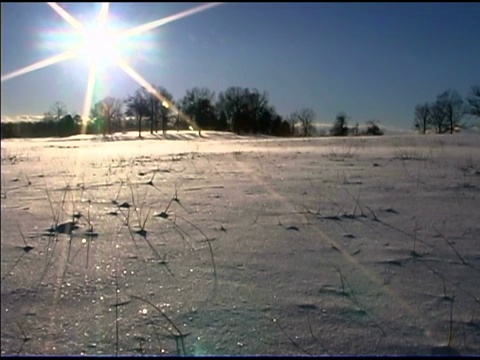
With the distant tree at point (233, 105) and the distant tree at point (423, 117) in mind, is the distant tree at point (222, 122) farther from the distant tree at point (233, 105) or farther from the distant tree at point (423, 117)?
the distant tree at point (423, 117)

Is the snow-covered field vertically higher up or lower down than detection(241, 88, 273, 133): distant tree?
lower down

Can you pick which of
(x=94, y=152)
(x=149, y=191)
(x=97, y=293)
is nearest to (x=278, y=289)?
(x=97, y=293)

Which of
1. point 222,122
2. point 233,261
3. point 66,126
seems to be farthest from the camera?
point 222,122

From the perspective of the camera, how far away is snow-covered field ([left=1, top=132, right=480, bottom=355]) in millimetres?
1506

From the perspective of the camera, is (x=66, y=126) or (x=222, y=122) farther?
(x=222, y=122)

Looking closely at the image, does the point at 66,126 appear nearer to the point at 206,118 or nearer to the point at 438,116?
the point at 206,118

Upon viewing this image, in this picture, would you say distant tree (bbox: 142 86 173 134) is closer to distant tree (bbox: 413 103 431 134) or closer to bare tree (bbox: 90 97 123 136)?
bare tree (bbox: 90 97 123 136)

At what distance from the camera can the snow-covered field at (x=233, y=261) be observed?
151 centimetres

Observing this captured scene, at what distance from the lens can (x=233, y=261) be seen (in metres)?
2.10

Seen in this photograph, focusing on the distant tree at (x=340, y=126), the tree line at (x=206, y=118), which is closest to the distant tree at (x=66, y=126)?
the tree line at (x=206, y=118)

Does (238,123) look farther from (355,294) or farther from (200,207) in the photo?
(355,294)

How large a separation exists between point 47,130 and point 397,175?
3059mm

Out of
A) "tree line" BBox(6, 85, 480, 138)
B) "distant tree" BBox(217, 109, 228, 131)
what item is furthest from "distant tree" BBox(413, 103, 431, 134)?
"distant tree" BBox(217, 109, 228, 131)

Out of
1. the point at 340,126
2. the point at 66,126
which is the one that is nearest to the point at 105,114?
the point at 66,126
